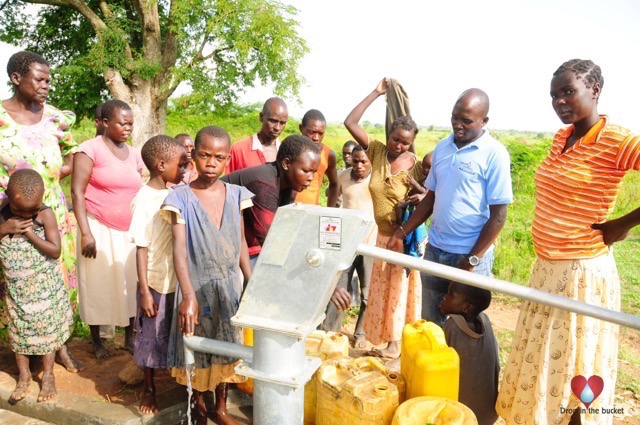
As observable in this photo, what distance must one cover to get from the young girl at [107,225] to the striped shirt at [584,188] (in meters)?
2.55

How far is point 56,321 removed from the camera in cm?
293

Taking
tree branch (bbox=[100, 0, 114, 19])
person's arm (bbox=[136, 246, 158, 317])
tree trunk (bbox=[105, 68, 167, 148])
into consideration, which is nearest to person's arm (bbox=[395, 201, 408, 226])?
person's arm (bbox=[136, 246, 158, 317])

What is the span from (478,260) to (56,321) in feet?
7.98

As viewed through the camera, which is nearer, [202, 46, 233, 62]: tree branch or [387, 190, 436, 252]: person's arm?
[387, 190, 436, 252]: person's arm

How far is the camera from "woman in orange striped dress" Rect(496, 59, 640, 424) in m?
2.17

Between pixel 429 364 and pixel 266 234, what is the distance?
3.72 feet

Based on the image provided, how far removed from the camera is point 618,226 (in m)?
2.09

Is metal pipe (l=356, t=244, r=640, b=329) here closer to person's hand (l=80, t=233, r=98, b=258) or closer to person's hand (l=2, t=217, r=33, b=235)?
person's hand (l=2, t=217, r=33, b=235)

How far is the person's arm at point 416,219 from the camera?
10.8 ft

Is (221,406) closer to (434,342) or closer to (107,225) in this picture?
(434,342)

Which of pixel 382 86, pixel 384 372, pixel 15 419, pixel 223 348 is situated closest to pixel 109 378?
pixel 15 419

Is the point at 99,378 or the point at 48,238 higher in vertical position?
the point at 48,238

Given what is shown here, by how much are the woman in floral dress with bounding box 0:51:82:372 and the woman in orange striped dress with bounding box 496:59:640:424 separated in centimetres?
272

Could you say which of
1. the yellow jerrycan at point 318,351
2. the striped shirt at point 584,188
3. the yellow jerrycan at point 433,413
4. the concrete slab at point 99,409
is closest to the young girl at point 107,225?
the concrete slab at point 99,409
